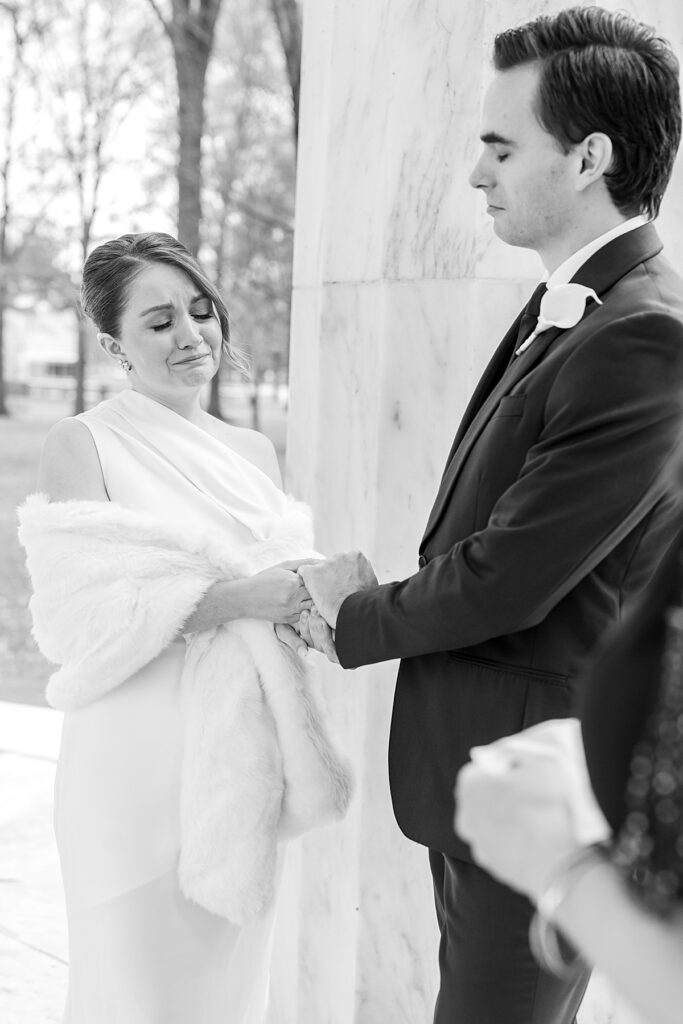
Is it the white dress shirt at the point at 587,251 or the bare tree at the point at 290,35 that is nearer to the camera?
the white dress shirt at the point at 587,251

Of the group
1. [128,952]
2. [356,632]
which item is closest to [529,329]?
[356,632]

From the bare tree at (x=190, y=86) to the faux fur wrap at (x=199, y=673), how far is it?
6.57 m

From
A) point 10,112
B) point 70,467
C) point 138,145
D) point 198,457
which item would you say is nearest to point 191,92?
point 138,145

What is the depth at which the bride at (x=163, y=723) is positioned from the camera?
2109 mm

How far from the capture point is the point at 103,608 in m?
2.11

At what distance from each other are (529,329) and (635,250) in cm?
20

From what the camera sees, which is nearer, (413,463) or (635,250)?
(635,250)

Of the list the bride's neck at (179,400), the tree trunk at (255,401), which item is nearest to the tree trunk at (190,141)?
the tree trunk at (255,401)

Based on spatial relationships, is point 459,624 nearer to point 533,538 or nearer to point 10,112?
point 533,538

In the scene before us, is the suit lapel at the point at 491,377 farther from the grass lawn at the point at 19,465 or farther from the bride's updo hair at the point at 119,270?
the grass lawn at the point at 19,465

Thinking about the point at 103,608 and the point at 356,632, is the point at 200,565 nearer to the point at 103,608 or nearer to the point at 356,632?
the point at 103,608

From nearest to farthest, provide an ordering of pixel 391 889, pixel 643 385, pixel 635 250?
pixel 643 385 → pixel 635 250 → pixel 391 889

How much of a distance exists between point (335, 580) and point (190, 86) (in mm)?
7250

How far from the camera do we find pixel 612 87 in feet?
5.51
